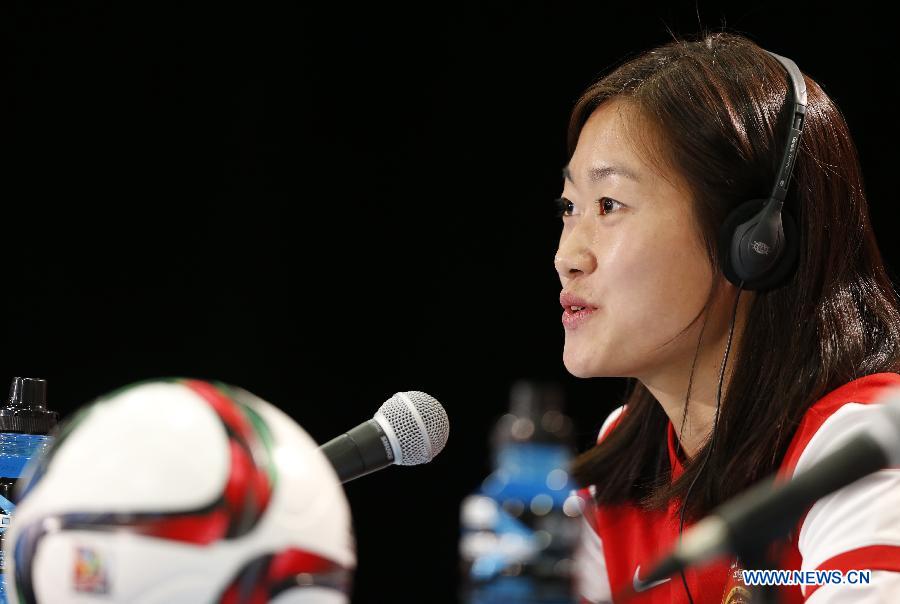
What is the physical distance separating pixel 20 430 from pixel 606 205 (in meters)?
0.74

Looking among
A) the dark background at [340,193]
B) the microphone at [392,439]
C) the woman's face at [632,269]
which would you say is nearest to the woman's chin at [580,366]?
the woman's face at [632,269]

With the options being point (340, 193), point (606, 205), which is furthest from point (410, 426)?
point (340, 193)

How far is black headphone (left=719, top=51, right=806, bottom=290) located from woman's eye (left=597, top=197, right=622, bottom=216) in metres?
0.14

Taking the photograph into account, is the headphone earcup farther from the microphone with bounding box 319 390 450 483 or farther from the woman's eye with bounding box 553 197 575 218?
the microphone with bounding box 319 390 450 483

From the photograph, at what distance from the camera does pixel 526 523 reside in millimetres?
1621

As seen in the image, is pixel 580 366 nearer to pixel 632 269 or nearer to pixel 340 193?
pixel 632 269

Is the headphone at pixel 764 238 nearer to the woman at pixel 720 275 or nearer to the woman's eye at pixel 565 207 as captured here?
the woman at pixel 720 275

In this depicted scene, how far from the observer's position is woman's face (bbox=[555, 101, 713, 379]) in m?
1.21

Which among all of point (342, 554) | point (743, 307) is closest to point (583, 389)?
point (743, 307)

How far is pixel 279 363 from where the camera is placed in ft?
9.07

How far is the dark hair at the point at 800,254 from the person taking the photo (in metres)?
1.17

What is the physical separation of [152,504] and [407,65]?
2462 mm

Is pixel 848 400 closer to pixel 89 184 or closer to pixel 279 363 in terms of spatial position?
pixel 279 363

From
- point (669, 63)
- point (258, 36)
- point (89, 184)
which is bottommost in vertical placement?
point (89, 184)
